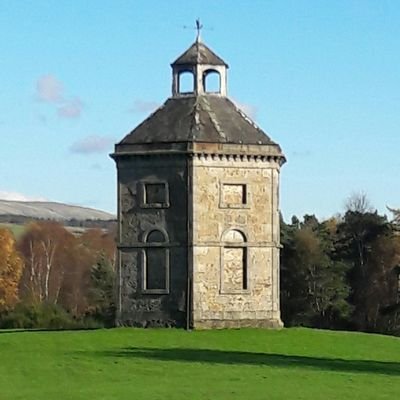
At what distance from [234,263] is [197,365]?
541 inches

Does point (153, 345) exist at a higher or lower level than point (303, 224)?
lower

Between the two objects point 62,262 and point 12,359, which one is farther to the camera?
point 62,262

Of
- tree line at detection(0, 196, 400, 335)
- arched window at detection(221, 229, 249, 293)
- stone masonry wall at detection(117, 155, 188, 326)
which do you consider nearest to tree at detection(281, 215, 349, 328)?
tree line at detection(0, 196, 400, 335)

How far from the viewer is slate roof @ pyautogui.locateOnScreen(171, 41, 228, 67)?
47.0 m

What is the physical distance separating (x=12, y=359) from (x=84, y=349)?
11.0 ft

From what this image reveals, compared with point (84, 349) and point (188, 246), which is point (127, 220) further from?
point (84, 349)

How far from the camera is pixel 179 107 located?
155 feet

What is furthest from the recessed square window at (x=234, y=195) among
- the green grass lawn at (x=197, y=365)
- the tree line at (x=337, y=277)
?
the tree line at (x=337, y=277)

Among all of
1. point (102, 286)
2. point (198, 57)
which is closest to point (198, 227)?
point (198, 57)

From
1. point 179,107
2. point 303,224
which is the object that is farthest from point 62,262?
point 179,107

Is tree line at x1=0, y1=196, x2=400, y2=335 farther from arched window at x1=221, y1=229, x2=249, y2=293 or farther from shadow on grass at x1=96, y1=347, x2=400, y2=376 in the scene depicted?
shadow on grass at x1=96, y1=347, x2=400, y2=376

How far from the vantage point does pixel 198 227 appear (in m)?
44.8

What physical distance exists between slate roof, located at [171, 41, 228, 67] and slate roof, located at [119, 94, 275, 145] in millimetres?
1286

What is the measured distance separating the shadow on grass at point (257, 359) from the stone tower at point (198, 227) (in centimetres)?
→ 793
